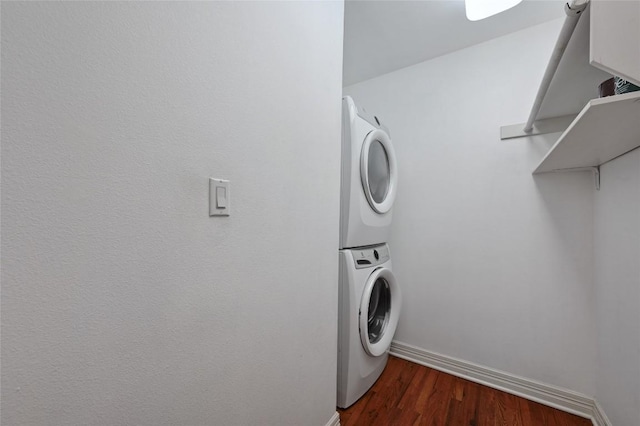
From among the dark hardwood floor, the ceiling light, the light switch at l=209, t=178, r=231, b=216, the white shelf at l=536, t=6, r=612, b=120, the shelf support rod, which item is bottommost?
the dark hardwood floor

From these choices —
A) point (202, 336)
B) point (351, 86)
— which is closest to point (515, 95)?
point (351, 86)

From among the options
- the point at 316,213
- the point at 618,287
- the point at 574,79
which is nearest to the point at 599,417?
the point at 618,287

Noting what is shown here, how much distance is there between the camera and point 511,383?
1660 millimetres

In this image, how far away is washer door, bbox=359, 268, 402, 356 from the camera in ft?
5.42

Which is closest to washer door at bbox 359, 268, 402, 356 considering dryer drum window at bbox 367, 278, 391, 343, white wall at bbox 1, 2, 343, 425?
dryer drum window at bbox 367, 278, 391, 343

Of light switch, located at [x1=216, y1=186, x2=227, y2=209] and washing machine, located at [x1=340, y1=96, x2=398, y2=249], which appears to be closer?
light switch, located at [x1=216, y1=186, x2=227, y2=209]

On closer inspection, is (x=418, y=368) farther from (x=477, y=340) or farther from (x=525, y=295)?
(x=525, y=295)

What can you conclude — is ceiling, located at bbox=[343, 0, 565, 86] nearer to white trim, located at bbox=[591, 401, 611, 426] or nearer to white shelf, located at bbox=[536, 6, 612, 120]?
white shelf, located at bbox=[536, 6, 612, 120]

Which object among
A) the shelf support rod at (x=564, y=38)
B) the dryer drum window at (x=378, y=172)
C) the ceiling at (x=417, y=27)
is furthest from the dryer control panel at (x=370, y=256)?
the ceiling at (x=417, y=27)

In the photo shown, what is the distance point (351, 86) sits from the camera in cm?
242

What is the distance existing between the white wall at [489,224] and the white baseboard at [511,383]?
0.04 m

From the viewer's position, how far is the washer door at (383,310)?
1.65m

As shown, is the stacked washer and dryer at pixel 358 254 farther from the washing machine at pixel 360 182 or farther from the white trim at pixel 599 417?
the white trim at pixel 599 417

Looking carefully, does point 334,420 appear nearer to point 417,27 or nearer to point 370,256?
point 370,256
